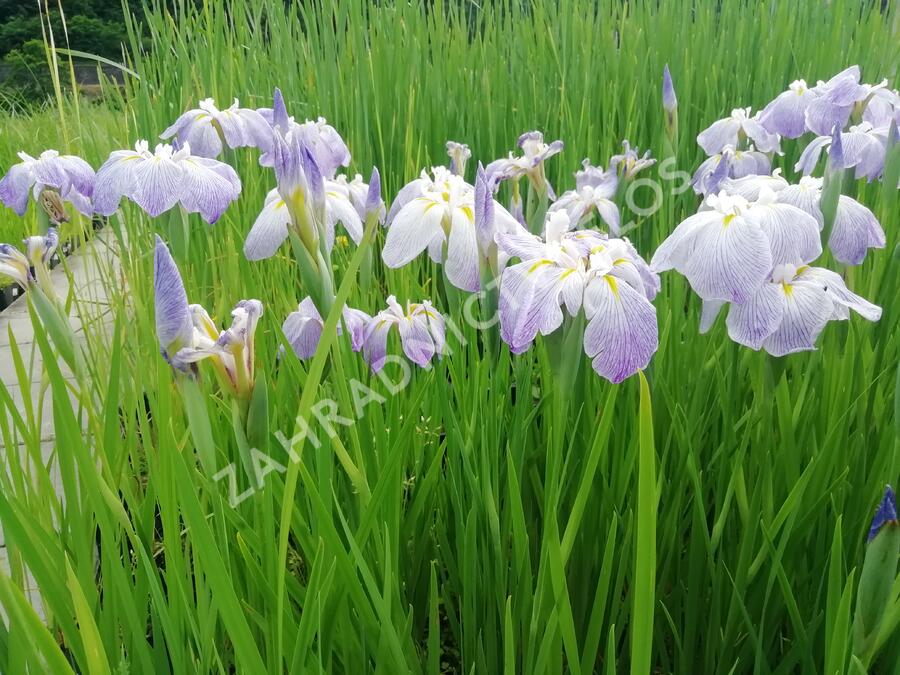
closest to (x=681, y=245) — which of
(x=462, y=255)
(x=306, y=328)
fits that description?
(x=462, y=255)

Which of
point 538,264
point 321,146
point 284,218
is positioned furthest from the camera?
point 321,146

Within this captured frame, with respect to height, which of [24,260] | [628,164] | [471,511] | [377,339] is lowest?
[471,511]

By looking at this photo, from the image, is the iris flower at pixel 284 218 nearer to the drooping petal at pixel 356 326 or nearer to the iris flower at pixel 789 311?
the drooping petal at pixel 356 326

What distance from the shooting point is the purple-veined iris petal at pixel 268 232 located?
1.10m

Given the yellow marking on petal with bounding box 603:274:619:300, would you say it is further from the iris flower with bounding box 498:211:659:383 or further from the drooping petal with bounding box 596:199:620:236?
the drooping petal with bounding box 596:199:620:236

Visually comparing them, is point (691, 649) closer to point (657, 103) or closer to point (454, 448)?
point (454, 448)

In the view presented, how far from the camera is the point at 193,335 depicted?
0.75 m

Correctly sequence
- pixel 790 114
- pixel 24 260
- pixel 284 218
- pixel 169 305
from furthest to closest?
1. pixel 790 114
2. pixel 284 218
3. pixel 24 260
4. pixel 169 305

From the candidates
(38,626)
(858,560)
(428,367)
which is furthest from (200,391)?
(858,560)

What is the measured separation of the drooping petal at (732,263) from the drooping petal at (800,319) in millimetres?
76

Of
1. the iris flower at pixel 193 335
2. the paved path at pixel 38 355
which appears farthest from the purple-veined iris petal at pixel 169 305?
the paved path at pixel 38 355

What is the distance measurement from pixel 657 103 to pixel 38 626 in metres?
2.75

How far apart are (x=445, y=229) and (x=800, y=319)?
1.48ft

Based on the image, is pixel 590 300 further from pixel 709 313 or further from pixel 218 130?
pixel 218 130
